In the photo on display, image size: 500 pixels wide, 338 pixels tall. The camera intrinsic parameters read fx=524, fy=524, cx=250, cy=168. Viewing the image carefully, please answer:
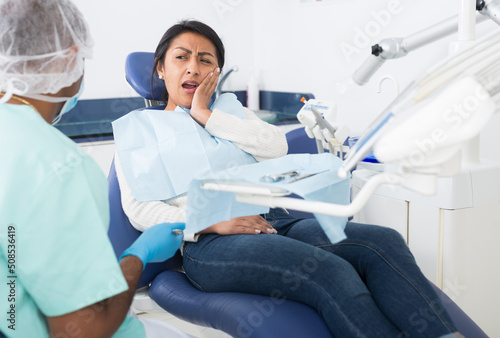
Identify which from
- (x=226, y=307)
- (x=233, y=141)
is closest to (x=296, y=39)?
(x=233, y=141)

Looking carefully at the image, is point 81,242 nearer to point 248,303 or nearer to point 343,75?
point 248,303

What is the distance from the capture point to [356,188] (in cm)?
170

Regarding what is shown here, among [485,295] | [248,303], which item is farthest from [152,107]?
[485,295]


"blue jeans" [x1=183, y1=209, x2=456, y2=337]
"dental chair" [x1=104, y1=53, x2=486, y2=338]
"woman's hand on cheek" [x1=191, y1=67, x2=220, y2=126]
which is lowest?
"dental chair" [x1=104, y1=53, x2=486, y2=338]

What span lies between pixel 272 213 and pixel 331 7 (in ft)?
4.09

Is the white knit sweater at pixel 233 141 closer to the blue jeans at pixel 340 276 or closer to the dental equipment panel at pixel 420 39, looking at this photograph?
the blue jeans at pixel 340 276

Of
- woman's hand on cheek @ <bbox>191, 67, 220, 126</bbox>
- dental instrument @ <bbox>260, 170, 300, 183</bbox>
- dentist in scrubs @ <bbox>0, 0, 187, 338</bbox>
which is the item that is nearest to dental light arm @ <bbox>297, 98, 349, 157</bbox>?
woman's hand on cheek @ <bbox>191, 67, 220, 126</bbox>

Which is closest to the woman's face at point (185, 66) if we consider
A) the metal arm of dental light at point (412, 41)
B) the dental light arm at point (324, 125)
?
the dental light arm at point (324, 125)

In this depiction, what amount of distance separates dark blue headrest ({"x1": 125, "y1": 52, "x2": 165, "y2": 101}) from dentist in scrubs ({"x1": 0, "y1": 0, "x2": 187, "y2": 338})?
825mm

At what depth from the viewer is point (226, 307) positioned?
1.17 meters

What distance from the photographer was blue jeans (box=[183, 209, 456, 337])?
3.52 ft

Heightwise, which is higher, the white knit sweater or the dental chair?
the white knit sweater

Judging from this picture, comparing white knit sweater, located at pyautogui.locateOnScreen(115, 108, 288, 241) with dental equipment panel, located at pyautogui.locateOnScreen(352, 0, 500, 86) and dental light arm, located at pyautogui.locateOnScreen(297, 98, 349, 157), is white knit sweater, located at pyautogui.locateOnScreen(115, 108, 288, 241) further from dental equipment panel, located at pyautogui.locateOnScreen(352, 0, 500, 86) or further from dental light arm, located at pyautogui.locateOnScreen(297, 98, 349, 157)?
dental equipment panel, located at pyautogui.locateOnScreen(352, 0, 500, 86)

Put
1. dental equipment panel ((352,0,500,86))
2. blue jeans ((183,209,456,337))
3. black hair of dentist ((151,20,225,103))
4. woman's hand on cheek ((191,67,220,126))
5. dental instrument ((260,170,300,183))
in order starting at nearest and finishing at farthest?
dental instrument ((260,170,300,183)), blue jeans ((183,209,456,337)), dental equipment panel ((352,0,500,86)), woman's hand on cheek ((191,67,220,126)), black hair of dentist ((151,20,225,103))
